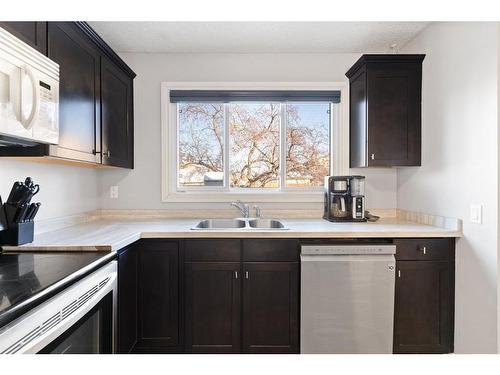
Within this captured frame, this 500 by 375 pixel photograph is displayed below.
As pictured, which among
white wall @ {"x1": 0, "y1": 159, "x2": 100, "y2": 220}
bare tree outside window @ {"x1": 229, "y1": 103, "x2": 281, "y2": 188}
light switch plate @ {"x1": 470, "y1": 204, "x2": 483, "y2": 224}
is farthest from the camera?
bare tree outside window @ {"x1": 229, "y1": 103, "x2": 281, "y2": 188}

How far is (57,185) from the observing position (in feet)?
7.60

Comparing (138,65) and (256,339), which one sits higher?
(138,65)


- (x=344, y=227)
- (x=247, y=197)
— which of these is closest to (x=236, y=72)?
(x=247, y=197)

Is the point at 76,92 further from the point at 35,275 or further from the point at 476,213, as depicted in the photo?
the point at 476,213

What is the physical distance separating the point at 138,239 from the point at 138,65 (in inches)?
64.5

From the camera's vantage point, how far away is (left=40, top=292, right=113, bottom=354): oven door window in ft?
3.52

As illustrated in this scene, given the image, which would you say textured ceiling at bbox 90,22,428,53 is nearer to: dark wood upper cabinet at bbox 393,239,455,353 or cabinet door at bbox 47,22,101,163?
cabinet door at bbox 47,22,101,163

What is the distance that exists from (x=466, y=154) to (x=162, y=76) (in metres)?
2.42

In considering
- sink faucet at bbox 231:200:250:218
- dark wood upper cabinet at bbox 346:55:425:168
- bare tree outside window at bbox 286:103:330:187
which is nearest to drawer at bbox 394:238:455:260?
dark wood upper cabinet at bbox 346:55:425:168

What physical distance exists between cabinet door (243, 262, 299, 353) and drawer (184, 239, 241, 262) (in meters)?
0.13

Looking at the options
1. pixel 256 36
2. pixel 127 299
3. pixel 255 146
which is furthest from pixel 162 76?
pixel 127 299
